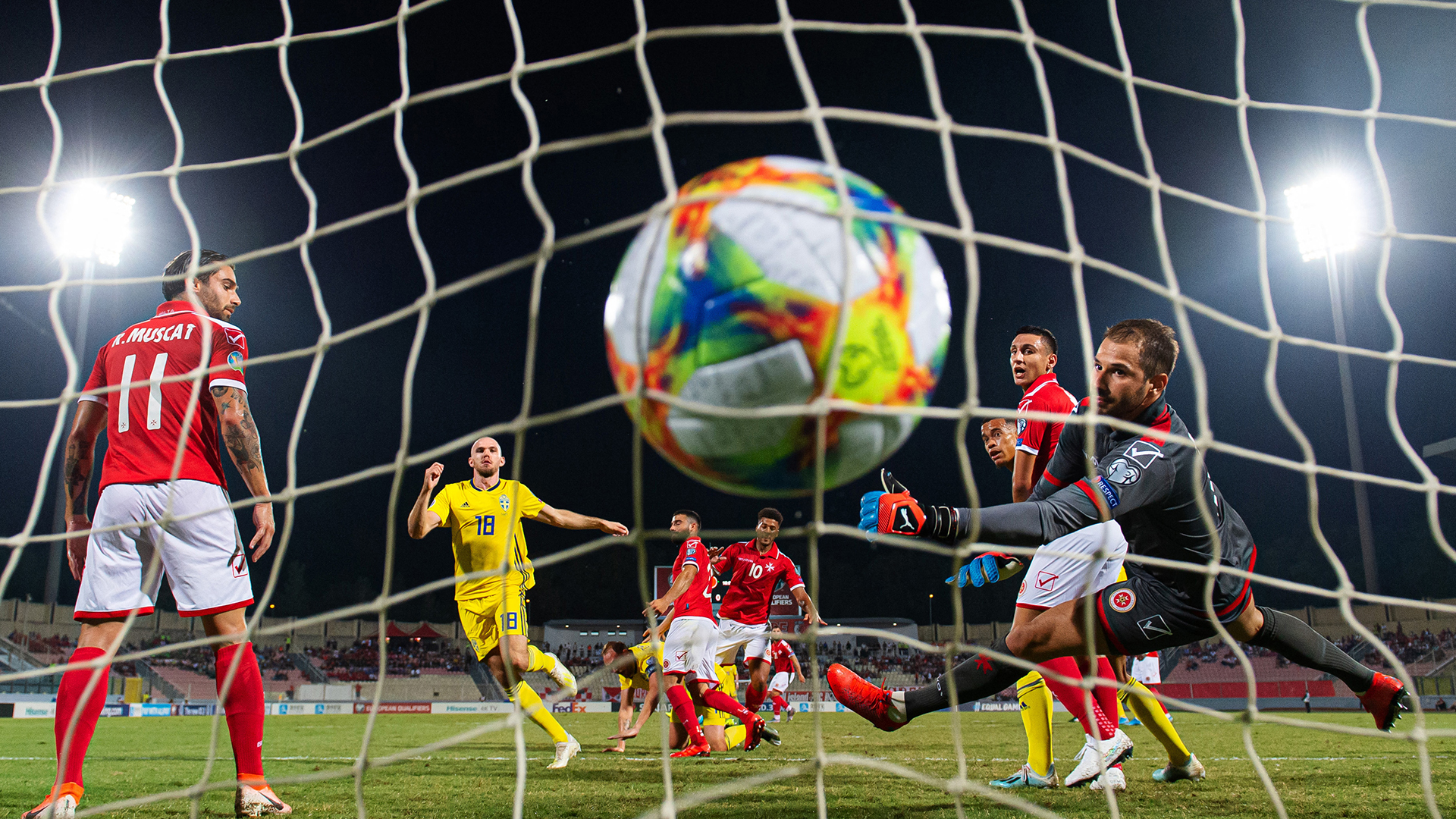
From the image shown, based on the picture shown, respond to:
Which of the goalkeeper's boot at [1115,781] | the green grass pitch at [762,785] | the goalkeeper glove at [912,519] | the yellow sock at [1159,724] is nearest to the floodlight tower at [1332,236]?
the green grass pitch at [762,785]

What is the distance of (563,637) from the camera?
127ft

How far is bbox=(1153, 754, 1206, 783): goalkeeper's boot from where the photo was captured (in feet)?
12.7

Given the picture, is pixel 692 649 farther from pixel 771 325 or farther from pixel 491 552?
pixel 771 325

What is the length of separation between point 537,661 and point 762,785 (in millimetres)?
1937

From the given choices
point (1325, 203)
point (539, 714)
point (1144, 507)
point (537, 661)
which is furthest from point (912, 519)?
point (1325, 203)

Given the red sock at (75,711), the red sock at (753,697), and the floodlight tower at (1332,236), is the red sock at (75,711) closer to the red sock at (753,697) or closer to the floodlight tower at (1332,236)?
the red sock at (753,697)

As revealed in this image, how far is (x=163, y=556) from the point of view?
9.70 feet

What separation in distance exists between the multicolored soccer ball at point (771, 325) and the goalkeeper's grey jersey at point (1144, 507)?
0.83 meters

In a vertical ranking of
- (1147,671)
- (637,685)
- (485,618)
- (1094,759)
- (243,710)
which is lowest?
(1147,671)

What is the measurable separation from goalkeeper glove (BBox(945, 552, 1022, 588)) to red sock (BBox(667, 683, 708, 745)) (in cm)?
271

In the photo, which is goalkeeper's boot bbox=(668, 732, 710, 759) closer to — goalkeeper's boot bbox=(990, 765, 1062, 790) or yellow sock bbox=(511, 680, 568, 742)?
yellow sock bbox=(511, 680, 568, 742)

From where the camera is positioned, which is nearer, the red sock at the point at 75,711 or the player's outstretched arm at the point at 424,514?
the red sock at the point at 75,711

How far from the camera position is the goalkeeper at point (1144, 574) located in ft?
9.68

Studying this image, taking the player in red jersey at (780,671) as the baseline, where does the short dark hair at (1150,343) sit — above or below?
above
